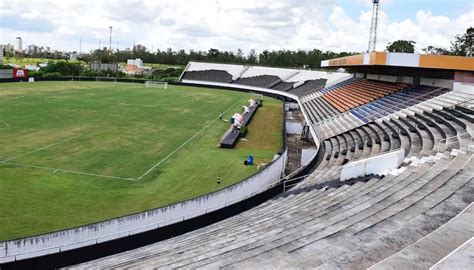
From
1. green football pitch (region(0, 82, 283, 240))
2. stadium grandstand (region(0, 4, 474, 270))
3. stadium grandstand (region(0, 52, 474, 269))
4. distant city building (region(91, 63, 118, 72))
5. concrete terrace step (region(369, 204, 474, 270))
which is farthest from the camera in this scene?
distant city building (region(91, 63, 118, 72))

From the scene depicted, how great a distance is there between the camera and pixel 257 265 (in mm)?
7953

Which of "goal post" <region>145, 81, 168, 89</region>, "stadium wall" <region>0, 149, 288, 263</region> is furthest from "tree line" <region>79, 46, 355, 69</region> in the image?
"stadium wall" <region>0, 149, 288, 263</region>

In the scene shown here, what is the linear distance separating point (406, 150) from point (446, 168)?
450 cm

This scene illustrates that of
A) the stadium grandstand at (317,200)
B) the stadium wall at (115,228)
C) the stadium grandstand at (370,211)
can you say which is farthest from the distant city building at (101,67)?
the stadium wall at (115,228)

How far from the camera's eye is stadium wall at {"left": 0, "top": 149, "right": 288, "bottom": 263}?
1071 centimetres

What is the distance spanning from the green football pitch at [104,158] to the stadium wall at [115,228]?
3378mm

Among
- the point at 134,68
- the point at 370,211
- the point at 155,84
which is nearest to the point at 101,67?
the point at 134,68

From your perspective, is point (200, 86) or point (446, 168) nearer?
point (446, 168)

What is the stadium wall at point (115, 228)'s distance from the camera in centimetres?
1071

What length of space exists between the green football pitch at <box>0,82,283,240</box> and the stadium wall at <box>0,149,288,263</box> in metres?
3.38

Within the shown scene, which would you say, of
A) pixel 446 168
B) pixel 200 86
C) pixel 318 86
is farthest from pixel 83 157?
pixel 200 86

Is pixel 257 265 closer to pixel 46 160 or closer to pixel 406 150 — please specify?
pixel 406 150

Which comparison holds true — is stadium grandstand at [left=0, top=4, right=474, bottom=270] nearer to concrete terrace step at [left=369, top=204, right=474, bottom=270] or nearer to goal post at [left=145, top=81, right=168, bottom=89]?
concrete terrace step at [left=369, top=204, right=474, bottom=270]

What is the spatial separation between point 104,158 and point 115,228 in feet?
40.7
